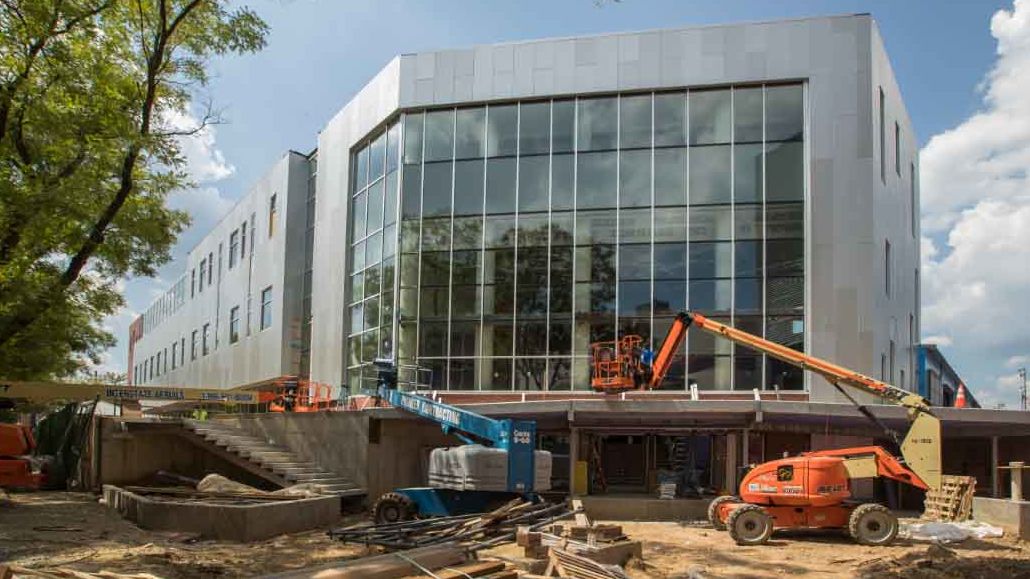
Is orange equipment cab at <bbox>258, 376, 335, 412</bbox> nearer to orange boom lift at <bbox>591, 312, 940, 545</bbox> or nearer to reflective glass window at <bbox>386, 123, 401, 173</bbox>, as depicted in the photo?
reflective glass window at <bbox>386, 123, 401, 173</bbox>

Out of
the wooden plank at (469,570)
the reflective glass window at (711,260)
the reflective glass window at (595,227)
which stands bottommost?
the wooden plank at (469,570)

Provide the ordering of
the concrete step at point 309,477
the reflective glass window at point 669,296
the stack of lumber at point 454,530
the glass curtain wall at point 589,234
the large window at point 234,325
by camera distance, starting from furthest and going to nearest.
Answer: the large window at point 234,325
the reflective glass window at point 669,296
the glass curtain wall at point 589,234
the concrete step at point 309,477
the stack of lumber at point 454,530

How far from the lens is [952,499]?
2177cm

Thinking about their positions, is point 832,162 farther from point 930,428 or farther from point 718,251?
point 930,428

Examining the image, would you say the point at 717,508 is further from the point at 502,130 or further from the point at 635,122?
the point at 502,130

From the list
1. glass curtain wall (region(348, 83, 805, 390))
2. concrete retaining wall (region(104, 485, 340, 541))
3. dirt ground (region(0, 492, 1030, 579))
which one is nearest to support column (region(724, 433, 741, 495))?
glass curtain wall (region(348, 83, 805, 390))

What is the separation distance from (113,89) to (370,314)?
13796 millimetres

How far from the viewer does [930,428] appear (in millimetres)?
19953

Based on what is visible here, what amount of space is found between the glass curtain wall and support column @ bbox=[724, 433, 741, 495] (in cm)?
217

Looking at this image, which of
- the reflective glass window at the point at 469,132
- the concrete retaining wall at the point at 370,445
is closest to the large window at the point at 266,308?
the concrete retaining wall at the point at 370,445

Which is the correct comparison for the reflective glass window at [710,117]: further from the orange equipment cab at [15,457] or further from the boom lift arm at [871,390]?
the orange equipment cab at [15,457]

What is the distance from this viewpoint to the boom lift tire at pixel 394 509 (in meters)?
21.0

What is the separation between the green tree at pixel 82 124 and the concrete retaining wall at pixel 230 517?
15.9ft

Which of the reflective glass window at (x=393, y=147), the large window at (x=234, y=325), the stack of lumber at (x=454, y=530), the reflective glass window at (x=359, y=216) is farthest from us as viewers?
the large window at (x=234, y=325)
